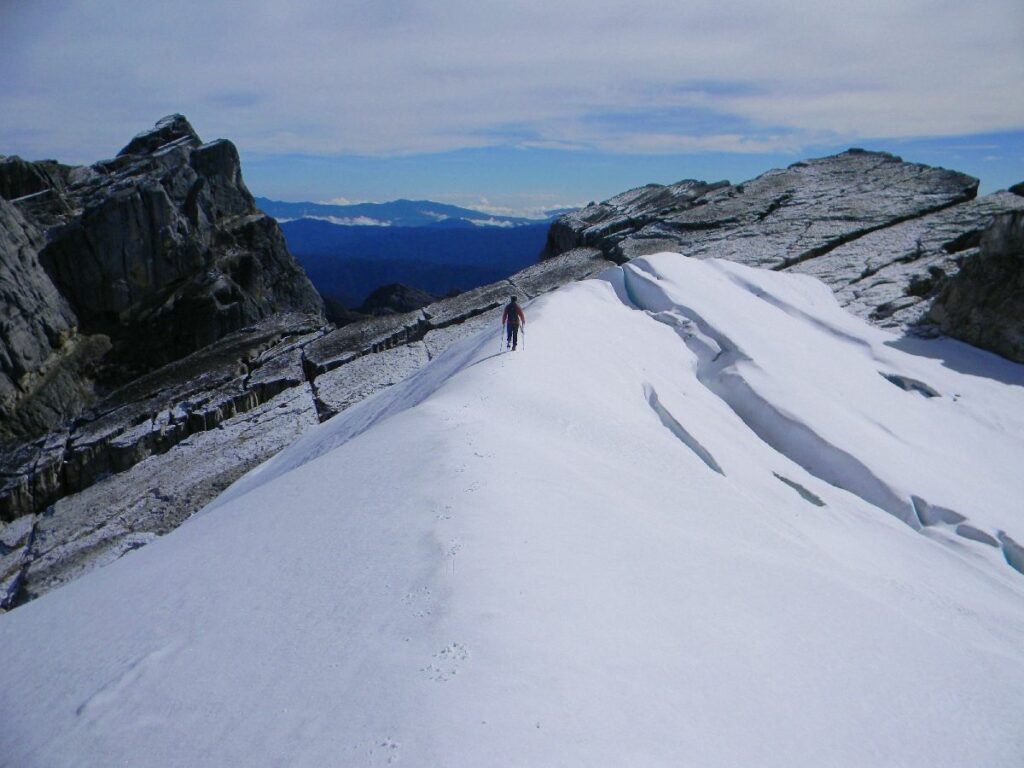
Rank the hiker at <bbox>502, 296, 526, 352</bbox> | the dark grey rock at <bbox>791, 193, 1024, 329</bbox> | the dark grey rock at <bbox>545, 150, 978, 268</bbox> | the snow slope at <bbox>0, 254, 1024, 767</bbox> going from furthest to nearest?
the dark grey rock at <bbox>545, 150, 978, 268</bbox> → the dark grey rock at <bbox>791, 193, 1024, 329</bbox> → the hiker at <bbox>502, 296, 526, 352</bbox> → the snow slope at <bbox>0, 254, 1024, 767</bbox>

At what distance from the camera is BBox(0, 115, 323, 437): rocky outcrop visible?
111 ft

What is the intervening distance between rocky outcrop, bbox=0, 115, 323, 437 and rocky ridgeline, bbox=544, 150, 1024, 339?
2242cm

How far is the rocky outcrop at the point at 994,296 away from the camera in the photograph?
61.4 feet

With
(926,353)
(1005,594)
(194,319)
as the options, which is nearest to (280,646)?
(1005,594)

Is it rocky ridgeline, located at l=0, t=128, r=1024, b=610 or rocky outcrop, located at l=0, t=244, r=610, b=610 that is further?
rocky ridgeline, located at l=0, t=128, r=1024, b=610

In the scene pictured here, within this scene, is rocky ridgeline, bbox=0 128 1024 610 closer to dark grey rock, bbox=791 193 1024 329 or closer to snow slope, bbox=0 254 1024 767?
dark grey rock, bbox=791 193 1024 329

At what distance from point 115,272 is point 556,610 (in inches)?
1703

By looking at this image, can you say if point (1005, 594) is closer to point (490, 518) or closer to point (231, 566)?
point (490, 518)

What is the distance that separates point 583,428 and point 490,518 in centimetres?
460

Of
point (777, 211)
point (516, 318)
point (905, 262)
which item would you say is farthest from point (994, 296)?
point (516, 318)

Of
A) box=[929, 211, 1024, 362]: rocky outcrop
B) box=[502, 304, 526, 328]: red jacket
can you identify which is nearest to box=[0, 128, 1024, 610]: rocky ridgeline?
box=[929, 211, 1024, 362]: rocky outcrop

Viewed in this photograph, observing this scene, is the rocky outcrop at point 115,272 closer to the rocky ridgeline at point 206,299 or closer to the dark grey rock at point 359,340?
the rocky ridgeline at point 206,299

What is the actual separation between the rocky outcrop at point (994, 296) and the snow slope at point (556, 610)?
25.2 feet

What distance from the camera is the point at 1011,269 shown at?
62.0 feet
